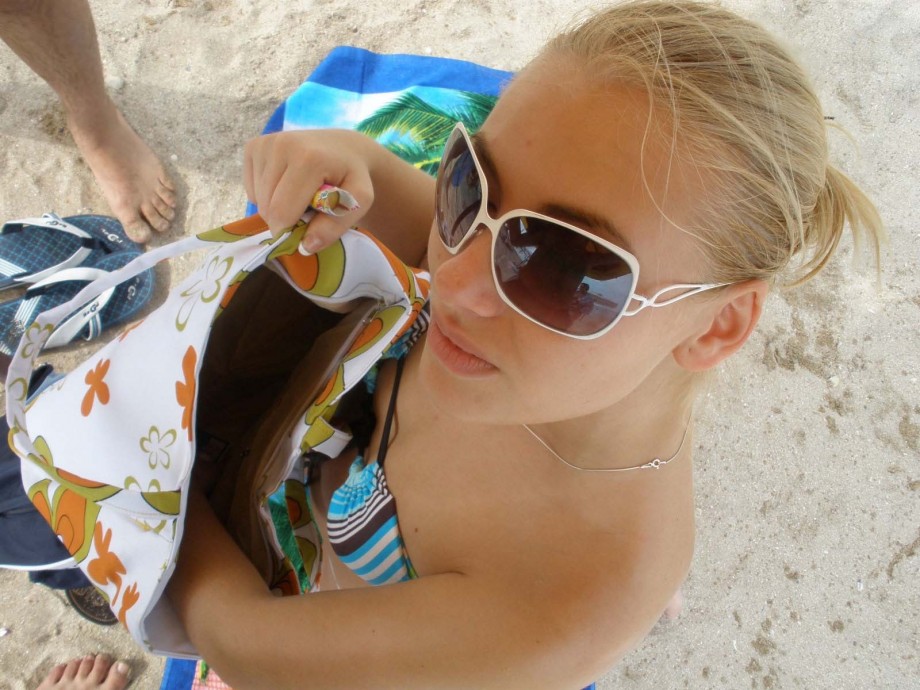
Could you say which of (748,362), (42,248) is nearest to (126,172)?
(42,248)

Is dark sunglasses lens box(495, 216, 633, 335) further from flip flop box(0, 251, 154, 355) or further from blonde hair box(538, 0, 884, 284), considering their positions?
flip flop box(0, 251, 154, 355)

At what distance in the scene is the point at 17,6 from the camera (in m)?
1.60

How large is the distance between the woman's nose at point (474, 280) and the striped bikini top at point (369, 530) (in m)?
0.50

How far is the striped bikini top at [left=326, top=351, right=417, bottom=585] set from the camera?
117 cm

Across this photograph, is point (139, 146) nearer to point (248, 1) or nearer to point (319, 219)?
point (248, 1)

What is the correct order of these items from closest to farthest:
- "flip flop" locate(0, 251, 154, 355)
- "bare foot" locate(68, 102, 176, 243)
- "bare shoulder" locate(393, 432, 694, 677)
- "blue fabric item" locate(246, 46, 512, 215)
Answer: "bare shoulder" locate(393, 432, 694, 677)
"flip flop" locate(0, 251, 154, 355)
"bare foot" locate(68, 102, 176, 243)
"blue fabric item" locate(246, 46, 512, 215)

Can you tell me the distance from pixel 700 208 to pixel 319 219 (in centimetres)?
60

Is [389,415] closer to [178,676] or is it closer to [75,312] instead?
[178,676]

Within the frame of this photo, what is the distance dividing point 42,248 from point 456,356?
1776 mm

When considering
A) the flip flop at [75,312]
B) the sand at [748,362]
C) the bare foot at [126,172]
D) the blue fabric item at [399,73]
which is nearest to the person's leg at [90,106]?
the bare foot at [126,172]

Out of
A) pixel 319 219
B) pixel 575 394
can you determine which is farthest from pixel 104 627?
pixel 575 394

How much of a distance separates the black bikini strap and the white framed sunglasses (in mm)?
495

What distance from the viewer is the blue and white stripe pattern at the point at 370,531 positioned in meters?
1.17

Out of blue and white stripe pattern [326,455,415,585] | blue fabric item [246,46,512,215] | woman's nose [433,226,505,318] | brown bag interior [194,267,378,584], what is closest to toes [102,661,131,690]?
brown bag interior [194,267,378,584]
